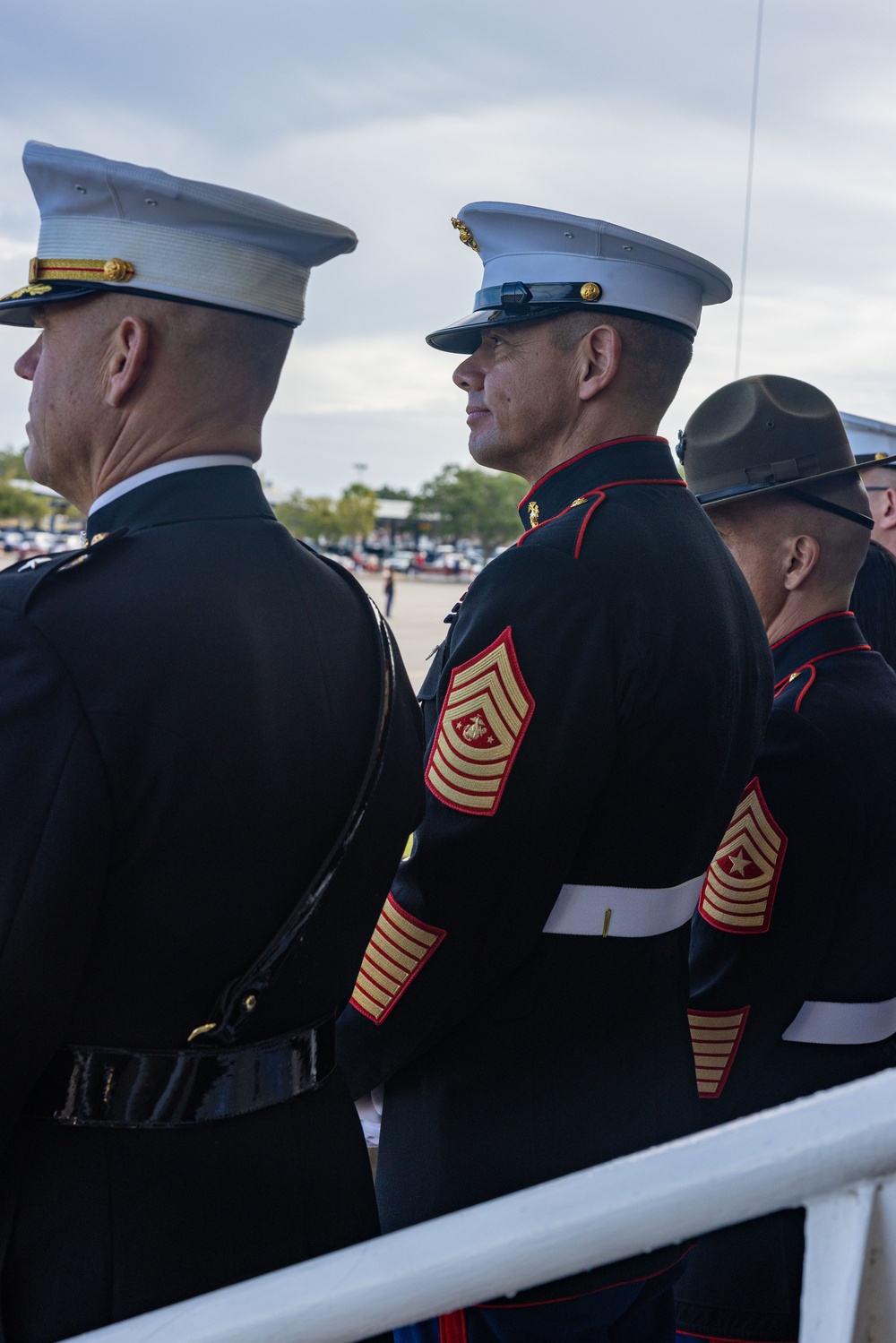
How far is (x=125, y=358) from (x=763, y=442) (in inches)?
54.9

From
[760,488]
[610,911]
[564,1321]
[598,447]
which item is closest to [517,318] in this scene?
[598,447]

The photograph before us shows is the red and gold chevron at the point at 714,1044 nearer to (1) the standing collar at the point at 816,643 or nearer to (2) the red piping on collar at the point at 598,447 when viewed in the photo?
(1) the standing collar at the point at 816,643

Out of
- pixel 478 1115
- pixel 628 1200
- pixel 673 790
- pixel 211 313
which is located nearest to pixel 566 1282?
pixel 478 1115

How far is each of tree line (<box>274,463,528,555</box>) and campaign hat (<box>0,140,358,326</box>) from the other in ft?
248

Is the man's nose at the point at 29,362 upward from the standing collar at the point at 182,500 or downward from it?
upward

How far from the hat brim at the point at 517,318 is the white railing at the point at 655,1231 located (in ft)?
4.59

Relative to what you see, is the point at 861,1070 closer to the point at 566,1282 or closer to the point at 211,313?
the point at 566,1282

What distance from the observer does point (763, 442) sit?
2338mm

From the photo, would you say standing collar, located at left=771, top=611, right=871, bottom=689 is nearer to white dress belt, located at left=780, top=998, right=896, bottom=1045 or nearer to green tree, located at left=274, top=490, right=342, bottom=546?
white dress belt, located at left=780, top=998, right=896, bottom=1045

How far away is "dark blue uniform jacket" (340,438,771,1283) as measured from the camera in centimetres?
159

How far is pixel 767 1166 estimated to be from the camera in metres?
0.67

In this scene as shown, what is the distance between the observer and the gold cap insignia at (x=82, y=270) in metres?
1.29

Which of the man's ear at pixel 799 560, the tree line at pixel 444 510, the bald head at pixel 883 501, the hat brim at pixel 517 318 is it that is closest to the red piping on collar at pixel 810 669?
the man's ear at pixel 799 560

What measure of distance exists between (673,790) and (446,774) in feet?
0.99
